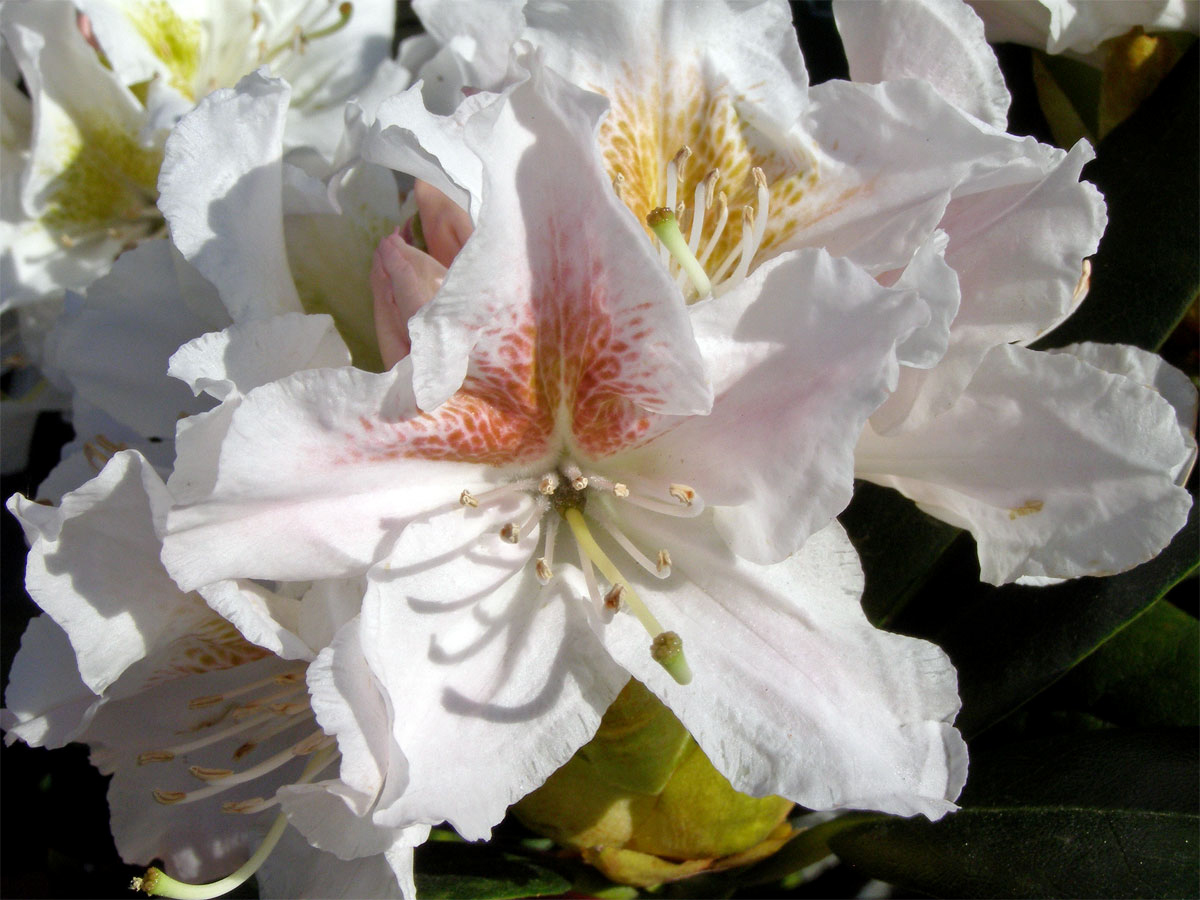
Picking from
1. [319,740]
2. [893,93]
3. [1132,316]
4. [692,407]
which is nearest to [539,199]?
[692,407]

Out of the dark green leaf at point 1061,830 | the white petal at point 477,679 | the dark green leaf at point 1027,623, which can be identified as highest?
the white petal at point 477,679

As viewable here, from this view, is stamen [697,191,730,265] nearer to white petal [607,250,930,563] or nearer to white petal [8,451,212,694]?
white petal [607,250,930,563]

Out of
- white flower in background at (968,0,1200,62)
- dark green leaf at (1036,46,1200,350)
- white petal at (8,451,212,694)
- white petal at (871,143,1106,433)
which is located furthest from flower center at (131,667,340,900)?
white flower in background at (968,0,1200,62)

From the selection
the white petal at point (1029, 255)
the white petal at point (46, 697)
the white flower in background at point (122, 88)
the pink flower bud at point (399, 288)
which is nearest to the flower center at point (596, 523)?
the pink flower bud at point (399, 288)

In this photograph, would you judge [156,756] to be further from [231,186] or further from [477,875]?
[231,186]

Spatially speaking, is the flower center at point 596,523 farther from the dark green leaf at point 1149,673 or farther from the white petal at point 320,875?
the dark green leaf at point 1149,673

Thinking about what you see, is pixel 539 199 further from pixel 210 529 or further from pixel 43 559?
pixel 43 559
